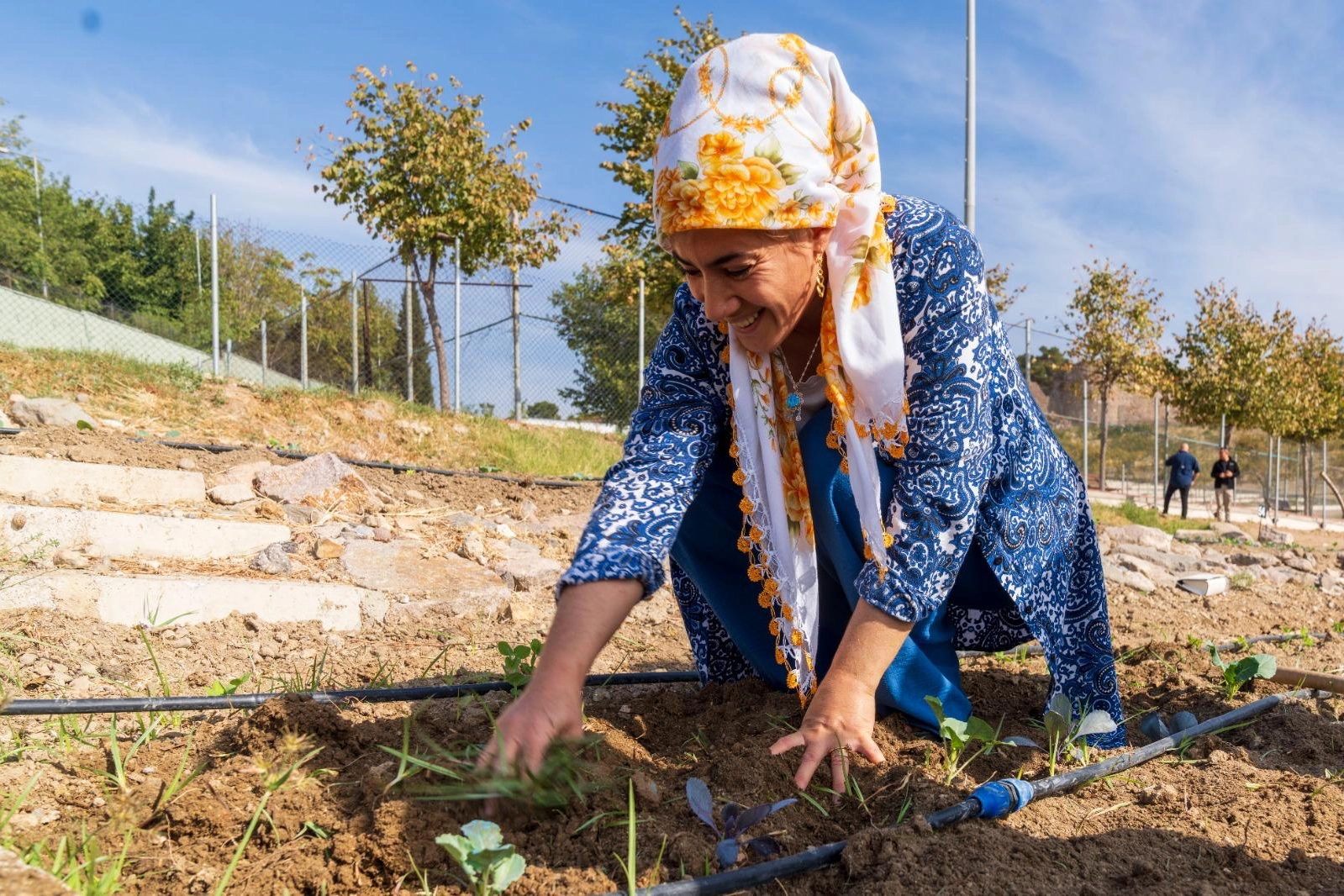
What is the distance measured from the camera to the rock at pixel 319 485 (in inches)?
192

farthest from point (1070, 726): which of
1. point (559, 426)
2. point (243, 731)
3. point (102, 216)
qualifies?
point (102, 216)

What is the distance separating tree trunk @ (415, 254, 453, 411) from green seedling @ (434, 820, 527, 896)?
10586 millimetres

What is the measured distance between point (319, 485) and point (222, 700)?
10.7 feet

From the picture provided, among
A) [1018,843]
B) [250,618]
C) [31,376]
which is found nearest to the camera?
[1018,843]

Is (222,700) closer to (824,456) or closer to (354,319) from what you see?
(824,456)

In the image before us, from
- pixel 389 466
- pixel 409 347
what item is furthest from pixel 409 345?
pixel 389 466

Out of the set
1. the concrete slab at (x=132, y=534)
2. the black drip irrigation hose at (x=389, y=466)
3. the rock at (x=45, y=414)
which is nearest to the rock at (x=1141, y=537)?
the black drip irrigation hose at (x=389, y=466)

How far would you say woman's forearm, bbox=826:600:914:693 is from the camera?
5.09 feet

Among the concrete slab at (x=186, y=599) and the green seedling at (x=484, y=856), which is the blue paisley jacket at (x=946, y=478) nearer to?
the green seedling at (x=484, y=856)

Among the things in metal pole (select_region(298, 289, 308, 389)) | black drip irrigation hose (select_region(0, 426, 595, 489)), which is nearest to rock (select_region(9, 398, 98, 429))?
black drip irrigation hose (select_region(0, 426, 595, 489))

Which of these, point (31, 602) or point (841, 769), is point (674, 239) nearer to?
point (841, 769)

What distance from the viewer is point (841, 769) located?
5.30 feet

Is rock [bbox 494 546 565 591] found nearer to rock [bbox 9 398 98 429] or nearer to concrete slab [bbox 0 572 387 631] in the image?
concrete slab [bbox 0 572 387 631]

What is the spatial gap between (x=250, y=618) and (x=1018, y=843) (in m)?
2.43
